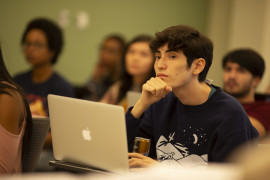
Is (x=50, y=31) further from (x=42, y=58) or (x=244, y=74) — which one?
(x=244, y=74)

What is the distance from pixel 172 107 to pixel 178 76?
0.18m

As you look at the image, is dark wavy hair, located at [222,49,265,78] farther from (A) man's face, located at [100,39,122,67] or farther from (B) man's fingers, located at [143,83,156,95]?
(A) man's face, located at [100,39,122,67]

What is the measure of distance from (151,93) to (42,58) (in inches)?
63.3

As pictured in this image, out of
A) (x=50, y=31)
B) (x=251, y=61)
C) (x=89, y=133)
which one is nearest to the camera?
(x=89, y=133)

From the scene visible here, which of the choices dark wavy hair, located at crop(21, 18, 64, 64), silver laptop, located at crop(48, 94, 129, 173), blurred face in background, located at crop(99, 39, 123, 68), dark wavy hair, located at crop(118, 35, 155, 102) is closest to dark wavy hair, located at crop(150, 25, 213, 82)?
silver laptop, located at crop(48, 94, 129, 173)

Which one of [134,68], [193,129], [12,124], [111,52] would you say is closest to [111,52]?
[111,52]

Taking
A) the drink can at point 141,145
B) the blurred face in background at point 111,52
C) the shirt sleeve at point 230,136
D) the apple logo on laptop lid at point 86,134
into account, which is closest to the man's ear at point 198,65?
the shirt sleeve at point 230,136

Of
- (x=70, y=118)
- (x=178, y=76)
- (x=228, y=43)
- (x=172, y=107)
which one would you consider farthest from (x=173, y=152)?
(x=228, y=43)

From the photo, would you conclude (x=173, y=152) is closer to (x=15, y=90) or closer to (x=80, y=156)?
(x=80, y=156)

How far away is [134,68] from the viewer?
295cm

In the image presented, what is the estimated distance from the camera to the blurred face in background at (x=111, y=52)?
4340 mm

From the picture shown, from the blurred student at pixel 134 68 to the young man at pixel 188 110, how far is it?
1.19m

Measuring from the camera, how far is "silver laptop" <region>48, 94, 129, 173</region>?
4.58 ft

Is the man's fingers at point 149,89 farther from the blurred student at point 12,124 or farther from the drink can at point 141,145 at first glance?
the blurred student at point 12,124
